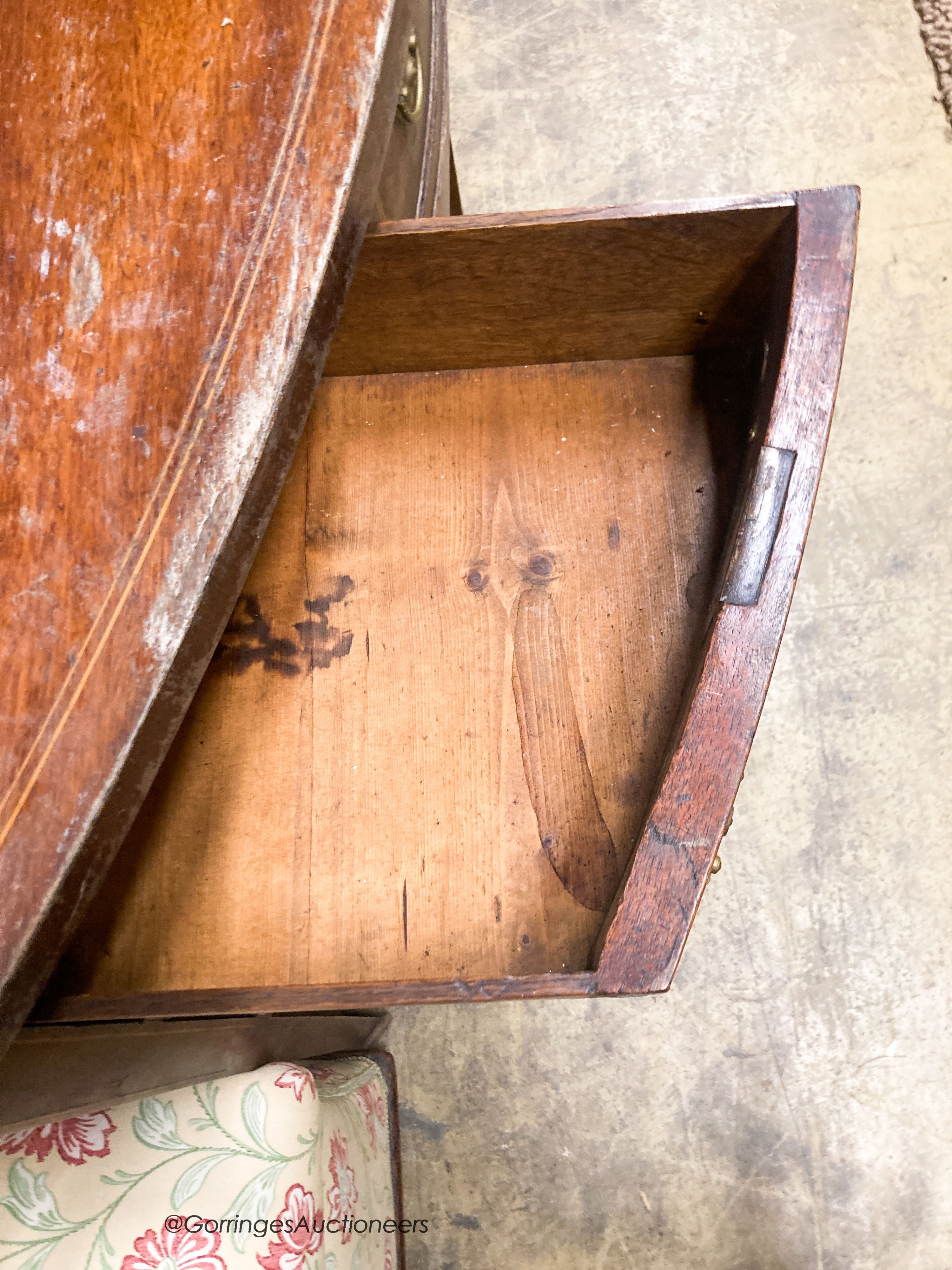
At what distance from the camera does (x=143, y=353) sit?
0.59 meters

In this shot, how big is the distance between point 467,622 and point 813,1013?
86 cm

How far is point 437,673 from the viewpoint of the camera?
0.86 m

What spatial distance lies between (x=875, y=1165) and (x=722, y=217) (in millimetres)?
1278

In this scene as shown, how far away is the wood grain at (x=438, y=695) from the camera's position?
797 mm

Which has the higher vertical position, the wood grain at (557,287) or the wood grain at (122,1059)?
the wood grain at (557,287)

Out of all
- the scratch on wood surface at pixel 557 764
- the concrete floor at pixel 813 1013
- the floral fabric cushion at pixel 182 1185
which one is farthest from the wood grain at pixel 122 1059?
the concrete floor at pixel 813 1013

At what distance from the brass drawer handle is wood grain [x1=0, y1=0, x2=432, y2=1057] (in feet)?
0.14

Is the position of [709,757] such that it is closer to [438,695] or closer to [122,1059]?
[438,695]

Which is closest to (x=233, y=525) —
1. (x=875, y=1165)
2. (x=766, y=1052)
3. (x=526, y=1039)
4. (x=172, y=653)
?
(x=172, y=653)

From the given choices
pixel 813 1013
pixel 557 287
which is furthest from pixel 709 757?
pixel 813 1013

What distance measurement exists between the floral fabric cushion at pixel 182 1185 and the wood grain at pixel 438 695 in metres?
0.11

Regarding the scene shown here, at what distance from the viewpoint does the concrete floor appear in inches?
49.6

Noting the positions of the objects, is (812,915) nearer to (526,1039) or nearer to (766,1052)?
(766,1052)

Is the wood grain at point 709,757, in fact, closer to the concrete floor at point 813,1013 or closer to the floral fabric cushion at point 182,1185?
the floral fabric cushion at point 182,1185
